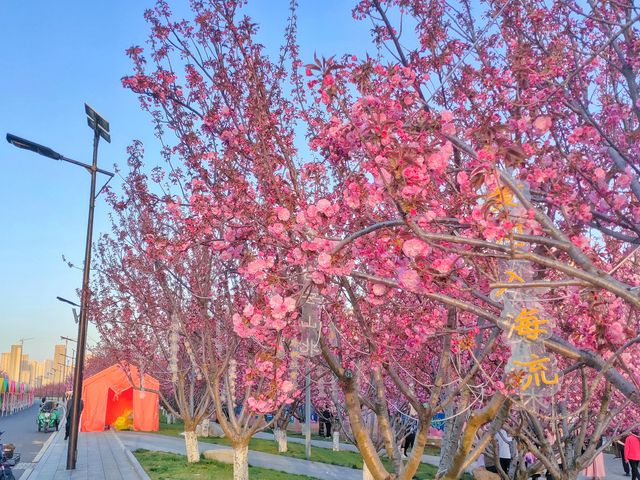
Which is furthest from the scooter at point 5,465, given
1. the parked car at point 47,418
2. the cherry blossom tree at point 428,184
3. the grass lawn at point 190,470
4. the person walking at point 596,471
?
the parked car at point 47,418

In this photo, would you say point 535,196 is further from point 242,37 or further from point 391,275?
point 242,37

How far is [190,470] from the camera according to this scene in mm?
13961

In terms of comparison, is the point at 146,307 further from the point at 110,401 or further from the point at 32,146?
the point at 110,401

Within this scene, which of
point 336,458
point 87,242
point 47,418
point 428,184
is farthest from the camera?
point 47,418

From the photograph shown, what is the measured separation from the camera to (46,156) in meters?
12.8

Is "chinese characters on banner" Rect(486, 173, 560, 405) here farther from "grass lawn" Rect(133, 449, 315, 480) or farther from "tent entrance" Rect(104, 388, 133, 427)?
"tent entrance" Rect(104, 388, 133, 427)

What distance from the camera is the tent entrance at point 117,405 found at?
1329 inches

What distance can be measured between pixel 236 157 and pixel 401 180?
4039 mm

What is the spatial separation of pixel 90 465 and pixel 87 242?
Answer: 6.09 metres

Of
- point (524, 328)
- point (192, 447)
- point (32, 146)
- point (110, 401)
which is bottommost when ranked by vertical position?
point (192, 447)

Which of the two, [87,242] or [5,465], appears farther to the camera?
[87,242]

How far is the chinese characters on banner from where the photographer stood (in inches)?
170

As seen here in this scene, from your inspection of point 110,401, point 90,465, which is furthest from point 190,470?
point 110,401

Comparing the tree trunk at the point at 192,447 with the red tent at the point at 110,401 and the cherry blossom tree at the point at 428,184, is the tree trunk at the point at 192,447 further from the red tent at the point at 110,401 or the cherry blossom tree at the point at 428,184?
the red tent at the point at 110,401
